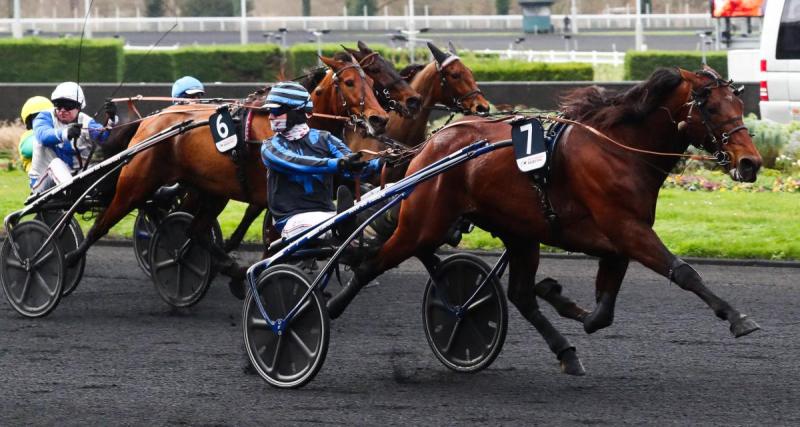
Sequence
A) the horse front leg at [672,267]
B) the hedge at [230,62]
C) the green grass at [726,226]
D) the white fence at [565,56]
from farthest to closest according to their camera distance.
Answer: the white fence at [565,56] → the hedge at [230,62] → the green grass at [726,226] → the horse front leg at [672,267]

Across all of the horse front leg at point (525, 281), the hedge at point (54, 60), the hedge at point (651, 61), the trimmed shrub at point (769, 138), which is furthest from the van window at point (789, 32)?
the hedge at point (54, 60)

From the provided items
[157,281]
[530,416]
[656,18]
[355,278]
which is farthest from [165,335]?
[656,18]

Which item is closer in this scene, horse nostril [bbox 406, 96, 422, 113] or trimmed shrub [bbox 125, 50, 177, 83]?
horse nostril [bbox 406, 96, 422, 113]

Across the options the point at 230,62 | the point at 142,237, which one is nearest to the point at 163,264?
the point at 142,237

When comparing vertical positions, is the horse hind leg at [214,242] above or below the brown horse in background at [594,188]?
below

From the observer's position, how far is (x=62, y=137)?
8836 mm

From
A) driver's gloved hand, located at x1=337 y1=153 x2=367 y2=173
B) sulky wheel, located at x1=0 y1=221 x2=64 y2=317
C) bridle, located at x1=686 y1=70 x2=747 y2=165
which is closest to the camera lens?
bridle, located at x1=686 y1=70 x2=747 y2=165

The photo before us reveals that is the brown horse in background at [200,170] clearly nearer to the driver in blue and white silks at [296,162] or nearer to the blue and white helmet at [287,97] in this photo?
the driver in blue and white silks at [296,162]

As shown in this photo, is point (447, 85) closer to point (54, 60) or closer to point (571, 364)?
point (571, 364)

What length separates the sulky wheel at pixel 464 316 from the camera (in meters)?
6.63

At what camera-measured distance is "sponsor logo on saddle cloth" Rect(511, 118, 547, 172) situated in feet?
20.5

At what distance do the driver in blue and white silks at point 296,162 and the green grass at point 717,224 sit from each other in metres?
4.27

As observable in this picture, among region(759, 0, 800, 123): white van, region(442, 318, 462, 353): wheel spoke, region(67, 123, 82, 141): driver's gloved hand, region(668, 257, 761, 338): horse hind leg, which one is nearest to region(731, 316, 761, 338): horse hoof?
region(668, 257, 761, 338): horse hind leg

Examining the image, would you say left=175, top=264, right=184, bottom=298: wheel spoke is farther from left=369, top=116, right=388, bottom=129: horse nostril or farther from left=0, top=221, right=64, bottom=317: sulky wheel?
left=369, top=116, right=388, bottom=129: horse nostril
